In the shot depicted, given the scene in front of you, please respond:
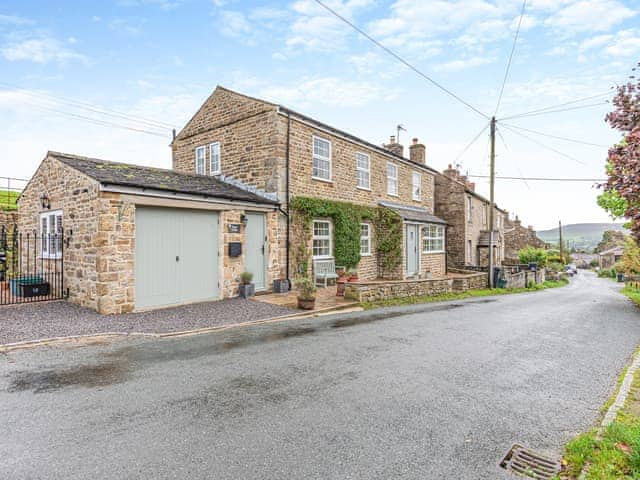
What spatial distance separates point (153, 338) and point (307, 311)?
428 centimetres

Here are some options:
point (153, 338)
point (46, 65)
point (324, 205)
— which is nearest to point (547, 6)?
point (324, 205)

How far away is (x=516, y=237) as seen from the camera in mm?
48062

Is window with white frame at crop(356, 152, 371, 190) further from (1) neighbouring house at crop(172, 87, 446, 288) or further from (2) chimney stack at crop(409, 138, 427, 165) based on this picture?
(2) chimney stack at crop(409, 138, 427, 165)

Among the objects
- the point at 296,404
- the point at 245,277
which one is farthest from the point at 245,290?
the point at 296,404

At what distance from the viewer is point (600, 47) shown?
9836 mm

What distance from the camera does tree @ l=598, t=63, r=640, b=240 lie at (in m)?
5.30

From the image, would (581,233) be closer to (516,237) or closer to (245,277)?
(516,237)

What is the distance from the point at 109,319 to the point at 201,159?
978 centimetres

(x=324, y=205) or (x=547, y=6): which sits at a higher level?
(x=547, y=6)

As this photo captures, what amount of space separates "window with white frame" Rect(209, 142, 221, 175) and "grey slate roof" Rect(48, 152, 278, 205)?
94.0 inches

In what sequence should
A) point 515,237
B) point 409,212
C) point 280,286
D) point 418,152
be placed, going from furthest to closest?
point 515,237
point 418,152
point 409,212
point 280,286

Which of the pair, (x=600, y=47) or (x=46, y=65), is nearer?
(x=600, y=47)

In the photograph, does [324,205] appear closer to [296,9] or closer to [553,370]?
[296,9]

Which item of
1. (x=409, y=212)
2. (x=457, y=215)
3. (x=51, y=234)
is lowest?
(x=51, y=234)
